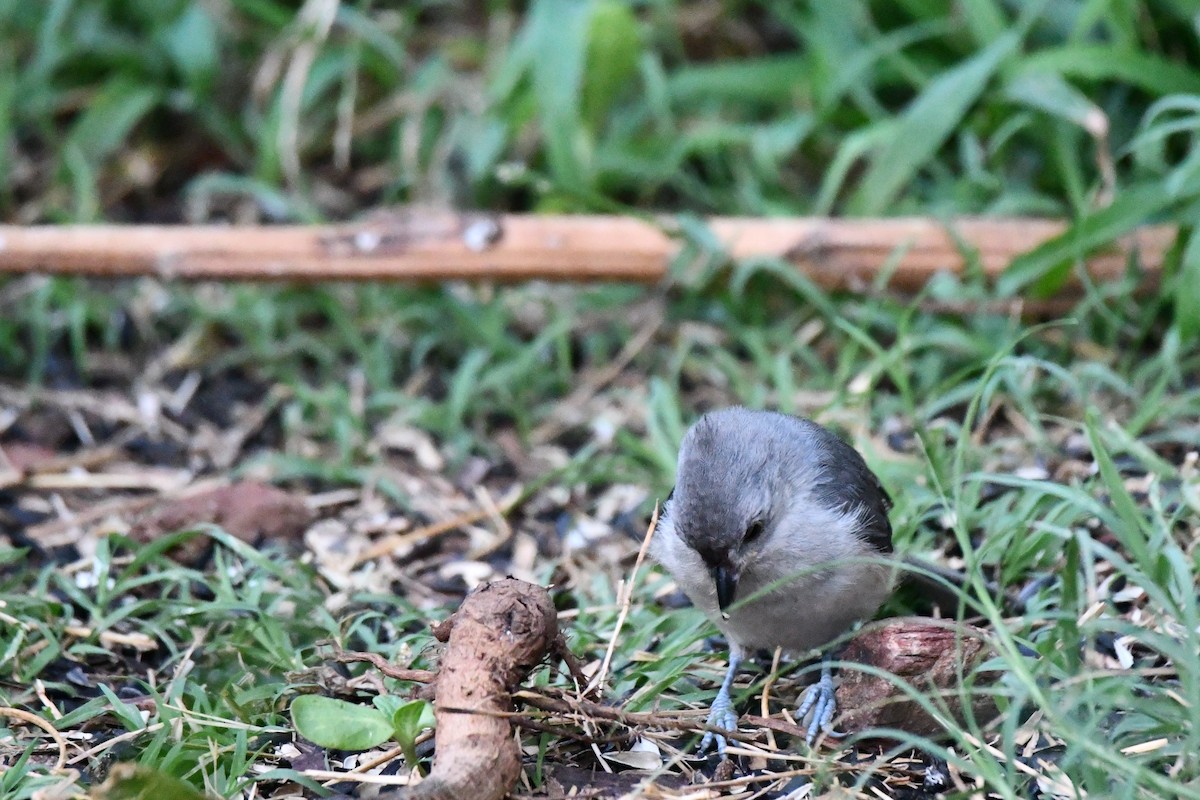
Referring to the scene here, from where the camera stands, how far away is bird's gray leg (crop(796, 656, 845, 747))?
3564 millimetres

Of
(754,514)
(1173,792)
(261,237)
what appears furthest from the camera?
(261,237)

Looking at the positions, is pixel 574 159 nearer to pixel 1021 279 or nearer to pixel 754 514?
pixel 1021 279

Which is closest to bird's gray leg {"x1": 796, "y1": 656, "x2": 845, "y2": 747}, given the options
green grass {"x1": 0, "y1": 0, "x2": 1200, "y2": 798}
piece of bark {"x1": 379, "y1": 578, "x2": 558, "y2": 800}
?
green grass {"x1": 0, "y1": 0, "x2": 1200, "y2": 798}

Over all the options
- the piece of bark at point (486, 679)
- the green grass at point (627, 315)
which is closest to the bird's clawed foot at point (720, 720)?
the green grass at point (627, 315)

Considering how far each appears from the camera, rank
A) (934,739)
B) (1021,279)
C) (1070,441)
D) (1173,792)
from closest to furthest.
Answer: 1. (1173,792)
2. (934,739)
3. (1070,441)
4. (1021,279)

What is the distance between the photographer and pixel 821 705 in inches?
145

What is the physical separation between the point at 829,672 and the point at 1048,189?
3140 millimetres

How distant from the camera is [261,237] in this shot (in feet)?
18.8

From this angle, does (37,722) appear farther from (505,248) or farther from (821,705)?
(505,248)

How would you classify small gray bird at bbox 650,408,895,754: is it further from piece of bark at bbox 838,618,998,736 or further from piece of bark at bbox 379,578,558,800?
piece of bark at bbox 379,578,558,800

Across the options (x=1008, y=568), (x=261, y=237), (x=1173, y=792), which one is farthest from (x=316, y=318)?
(x=1173, y=792)

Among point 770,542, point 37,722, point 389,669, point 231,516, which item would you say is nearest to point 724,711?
point 770,542

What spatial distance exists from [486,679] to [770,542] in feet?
3.33

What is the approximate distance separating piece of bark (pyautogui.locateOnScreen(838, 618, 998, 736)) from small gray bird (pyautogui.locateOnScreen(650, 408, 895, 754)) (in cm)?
14
